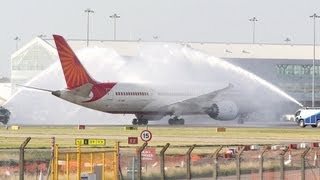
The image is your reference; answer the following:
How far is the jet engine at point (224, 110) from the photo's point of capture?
92938mm

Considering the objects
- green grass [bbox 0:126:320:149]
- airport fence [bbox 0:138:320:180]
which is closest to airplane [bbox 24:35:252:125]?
green grass [bbox 0:126:320:149]

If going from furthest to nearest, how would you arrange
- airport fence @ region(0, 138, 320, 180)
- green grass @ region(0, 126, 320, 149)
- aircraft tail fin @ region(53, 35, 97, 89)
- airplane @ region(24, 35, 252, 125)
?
airplane @ region(24, 35, 252, 125)
aircraft tail fin @ region(53, 35, 97, 89)
green grass @ region(0, 126, 320, 149)
airport fence @ region(0, 138, 320, 180)

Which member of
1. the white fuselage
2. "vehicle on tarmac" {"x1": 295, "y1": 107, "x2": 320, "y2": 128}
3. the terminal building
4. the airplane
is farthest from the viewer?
the terminal building

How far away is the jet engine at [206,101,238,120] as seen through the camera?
92.9m

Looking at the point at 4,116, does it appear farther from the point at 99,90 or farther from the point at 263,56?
the point at 263,56

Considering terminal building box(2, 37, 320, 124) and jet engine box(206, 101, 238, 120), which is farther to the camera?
terminal building box(2, 37, 320, 124)

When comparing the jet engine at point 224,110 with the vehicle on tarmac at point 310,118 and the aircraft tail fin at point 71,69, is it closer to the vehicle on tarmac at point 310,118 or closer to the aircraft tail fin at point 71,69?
the vehicle on tarmac at point 310,118

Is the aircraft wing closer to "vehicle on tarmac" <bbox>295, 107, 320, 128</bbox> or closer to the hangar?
"vehicle on tarmac" <bbox>295, 107, 320, 128</bbox>

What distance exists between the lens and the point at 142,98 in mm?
89438

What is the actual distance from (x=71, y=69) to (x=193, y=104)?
51.1ft

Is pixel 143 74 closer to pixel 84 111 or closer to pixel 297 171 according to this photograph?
pixel 84 111

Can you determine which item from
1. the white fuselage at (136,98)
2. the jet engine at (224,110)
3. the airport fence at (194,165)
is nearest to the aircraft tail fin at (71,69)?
the white fuselage at (136,98)

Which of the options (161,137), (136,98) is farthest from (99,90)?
(161,137)

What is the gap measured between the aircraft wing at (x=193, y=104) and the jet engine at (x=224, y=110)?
3.20 ft
